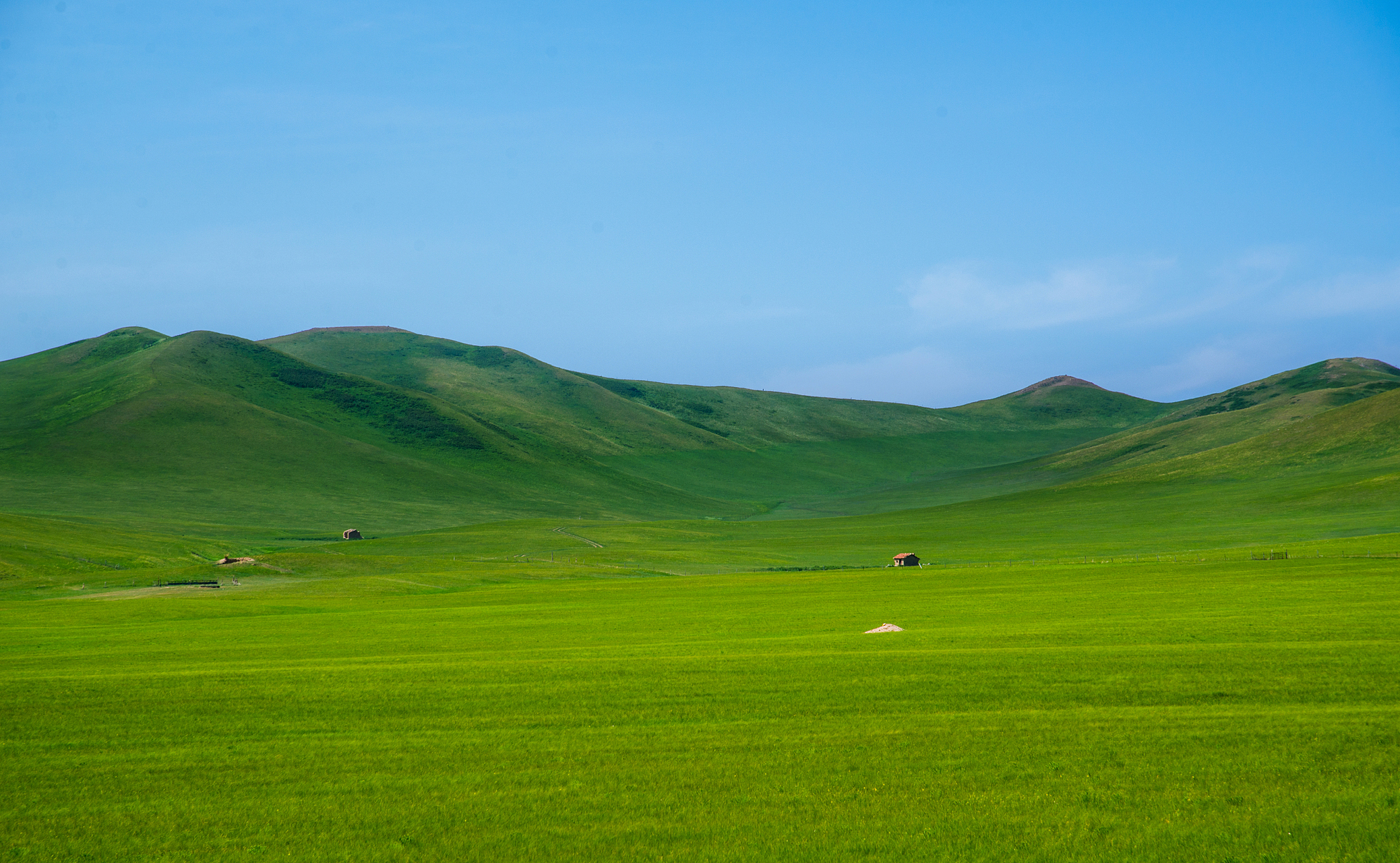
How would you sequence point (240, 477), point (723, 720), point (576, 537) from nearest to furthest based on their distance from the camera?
point (723, 720), point (576, 537), point (240, 477)

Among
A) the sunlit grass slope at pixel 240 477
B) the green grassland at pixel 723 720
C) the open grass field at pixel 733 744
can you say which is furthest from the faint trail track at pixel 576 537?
the open grass field at pixel 733 744

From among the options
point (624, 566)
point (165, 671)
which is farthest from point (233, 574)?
point (165, 671)

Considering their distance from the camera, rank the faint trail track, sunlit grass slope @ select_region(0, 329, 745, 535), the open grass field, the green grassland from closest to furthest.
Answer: the open grass field < the green grassland < the faint trail track < sunlit grass slope @ select_region(0, 329, 745, 535)

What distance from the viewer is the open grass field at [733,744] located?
40.3 ft

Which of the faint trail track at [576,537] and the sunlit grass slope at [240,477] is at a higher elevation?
the sunlit grass slope at [240,477]

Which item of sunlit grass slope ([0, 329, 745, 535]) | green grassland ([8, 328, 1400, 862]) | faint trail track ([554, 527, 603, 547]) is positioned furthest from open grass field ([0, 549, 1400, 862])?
sunlit grass slope ([0, 329, 745, 535])

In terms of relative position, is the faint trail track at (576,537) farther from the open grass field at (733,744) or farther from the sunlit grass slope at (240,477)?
the open grass field at (733,744)

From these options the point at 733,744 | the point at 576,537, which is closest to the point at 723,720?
the point at 733,744

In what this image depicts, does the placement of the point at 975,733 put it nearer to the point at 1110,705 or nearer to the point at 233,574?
the point at 1110,705

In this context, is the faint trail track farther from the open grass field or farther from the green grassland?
the open grass field

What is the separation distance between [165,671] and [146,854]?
53.6ft

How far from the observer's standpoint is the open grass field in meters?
12.3

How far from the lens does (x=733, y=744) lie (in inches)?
651

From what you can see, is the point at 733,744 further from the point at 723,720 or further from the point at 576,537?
the point at 576,537
